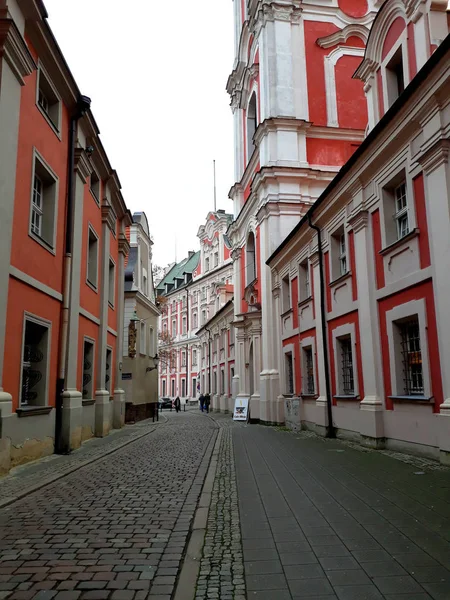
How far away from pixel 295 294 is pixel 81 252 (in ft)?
26.7

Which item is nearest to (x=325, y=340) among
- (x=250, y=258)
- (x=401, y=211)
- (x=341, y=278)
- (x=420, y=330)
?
(x=341, y=278)

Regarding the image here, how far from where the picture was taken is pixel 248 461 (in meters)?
10.6

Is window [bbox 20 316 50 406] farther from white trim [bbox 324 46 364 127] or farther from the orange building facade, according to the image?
white trim [bbox 324 46 364 127]

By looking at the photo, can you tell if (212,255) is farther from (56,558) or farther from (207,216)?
(56,558)

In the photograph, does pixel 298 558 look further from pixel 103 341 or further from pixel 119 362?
pixel 119 362

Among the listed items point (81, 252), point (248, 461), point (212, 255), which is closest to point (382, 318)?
point (248, 461)

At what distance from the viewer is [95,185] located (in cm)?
1669

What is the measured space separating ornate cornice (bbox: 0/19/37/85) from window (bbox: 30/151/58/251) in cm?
218

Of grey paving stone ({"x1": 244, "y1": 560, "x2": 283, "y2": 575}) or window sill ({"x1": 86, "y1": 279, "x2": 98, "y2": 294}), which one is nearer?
grey paving stone ({"x1": 244, "y1": 560, "x2": 283, "y2": 575})

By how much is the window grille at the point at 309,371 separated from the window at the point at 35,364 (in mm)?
9152

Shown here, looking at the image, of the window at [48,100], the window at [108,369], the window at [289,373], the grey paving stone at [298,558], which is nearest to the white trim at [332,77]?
the window at [289,373]

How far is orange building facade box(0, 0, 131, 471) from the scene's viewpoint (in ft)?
30.1

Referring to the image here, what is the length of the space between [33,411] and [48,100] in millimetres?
7103

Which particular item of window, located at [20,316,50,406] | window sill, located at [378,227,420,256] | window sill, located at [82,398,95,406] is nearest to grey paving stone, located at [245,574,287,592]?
window sill, located at [378,227,420,256]
